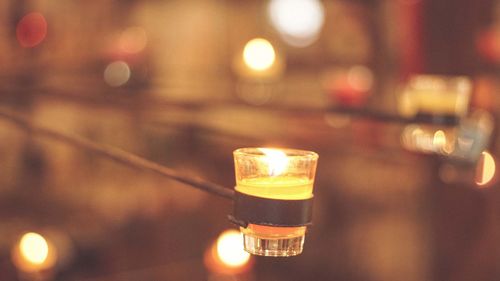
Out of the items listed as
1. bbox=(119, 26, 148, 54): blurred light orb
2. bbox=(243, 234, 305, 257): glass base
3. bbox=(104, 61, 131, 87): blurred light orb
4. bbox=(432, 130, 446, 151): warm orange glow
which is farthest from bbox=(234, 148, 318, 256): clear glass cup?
bbox=(119, 26, 148, 54): blurred light orb

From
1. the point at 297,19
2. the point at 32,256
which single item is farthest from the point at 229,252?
the point at 297,19

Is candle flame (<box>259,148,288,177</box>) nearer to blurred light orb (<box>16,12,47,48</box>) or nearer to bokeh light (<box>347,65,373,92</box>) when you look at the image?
bokeh light (<box>347,65,373,92</box>)

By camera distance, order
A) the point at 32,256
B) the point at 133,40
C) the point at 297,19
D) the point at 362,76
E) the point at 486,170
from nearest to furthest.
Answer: the point at 486,170
the point at 32,256
the point at 362,76
the point at 297,19
the point at 133,40

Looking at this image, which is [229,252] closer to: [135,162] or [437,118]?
[437,118]

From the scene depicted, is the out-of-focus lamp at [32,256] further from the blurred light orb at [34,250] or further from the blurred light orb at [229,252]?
the blurred light orb at [229,252]

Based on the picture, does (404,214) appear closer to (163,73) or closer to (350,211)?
(350,211)

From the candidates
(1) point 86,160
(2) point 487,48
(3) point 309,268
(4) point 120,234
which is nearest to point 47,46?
(1) point 86,160

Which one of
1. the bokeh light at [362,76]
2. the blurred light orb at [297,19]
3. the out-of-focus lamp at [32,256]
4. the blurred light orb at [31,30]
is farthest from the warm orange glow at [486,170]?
the blurred light orb at [31,30]
